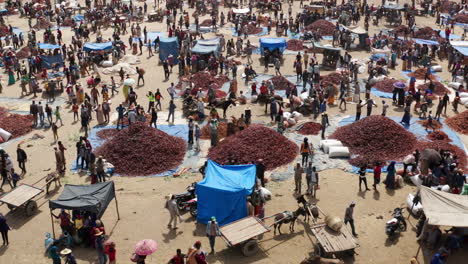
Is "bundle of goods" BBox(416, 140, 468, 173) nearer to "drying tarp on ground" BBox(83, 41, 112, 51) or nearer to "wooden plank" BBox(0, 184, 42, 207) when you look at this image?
"wooden plank" BBox(0, 184, 42, 207)

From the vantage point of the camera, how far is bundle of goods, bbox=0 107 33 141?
24.1 metres

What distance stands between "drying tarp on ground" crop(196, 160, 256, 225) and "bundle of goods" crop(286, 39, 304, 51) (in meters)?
23.6

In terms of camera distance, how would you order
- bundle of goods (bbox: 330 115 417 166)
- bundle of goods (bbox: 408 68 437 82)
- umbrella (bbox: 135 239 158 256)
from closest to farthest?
umbrella (bbox: 135 239 158 256)
bundle of goods (bbox: 330 115 417 166)
bundle of goods (bbox: 408 68 437 82)

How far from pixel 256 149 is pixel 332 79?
12229 millimetres

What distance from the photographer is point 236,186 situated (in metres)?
15.9

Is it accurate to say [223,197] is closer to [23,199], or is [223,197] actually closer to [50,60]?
[23,199]

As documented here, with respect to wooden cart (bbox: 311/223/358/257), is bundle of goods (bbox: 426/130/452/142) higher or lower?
higher

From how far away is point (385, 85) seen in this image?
97.3ft

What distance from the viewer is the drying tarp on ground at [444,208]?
13.6m

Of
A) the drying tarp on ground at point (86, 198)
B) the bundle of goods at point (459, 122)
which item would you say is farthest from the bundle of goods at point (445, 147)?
the drying tarp on ground at point (86, 198)

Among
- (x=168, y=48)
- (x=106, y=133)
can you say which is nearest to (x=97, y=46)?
(x=168, y=48)

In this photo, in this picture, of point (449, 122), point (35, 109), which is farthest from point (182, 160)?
point (449, 122)

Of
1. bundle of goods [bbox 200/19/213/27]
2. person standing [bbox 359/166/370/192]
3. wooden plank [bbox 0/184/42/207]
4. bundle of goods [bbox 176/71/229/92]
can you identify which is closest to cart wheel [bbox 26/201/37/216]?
wooden plank [bbox 0/184/42/207]

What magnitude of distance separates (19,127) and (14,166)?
13.4 ft
